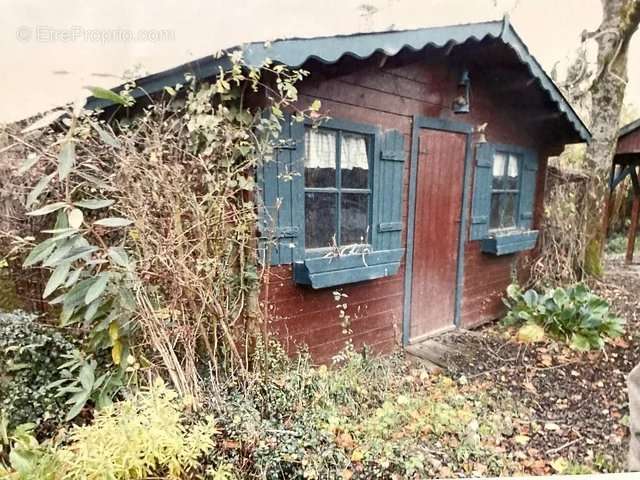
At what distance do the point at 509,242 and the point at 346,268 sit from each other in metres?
2.59

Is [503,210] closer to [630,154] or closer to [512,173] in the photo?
[512,173]

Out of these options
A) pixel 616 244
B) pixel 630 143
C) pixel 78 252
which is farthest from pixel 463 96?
pixel 616 244

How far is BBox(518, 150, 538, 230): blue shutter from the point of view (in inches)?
201

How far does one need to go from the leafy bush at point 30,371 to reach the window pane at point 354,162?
2.24 metres

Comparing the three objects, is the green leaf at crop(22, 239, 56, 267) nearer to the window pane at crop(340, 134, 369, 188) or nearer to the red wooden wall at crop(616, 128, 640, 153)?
the window pane at crop(340, 134, 369, 188)

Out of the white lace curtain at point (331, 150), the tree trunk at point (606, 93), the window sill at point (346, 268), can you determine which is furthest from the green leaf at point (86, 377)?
the tree trunk at point (606, 93)

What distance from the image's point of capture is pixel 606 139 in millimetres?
5785

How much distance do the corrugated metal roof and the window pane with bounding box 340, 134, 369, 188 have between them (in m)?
0.70

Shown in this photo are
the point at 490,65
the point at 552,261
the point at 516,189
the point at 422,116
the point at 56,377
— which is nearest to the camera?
the point at 56,377

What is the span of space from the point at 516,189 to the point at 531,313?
169cm

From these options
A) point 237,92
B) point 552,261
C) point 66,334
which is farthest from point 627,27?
point 66,334

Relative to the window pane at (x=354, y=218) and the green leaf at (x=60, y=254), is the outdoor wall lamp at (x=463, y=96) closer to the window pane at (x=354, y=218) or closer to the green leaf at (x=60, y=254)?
the window pane at (x=354, y=218)

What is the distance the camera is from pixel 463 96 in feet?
13.0

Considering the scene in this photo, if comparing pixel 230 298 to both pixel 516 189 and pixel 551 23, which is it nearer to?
pixel 516 189
